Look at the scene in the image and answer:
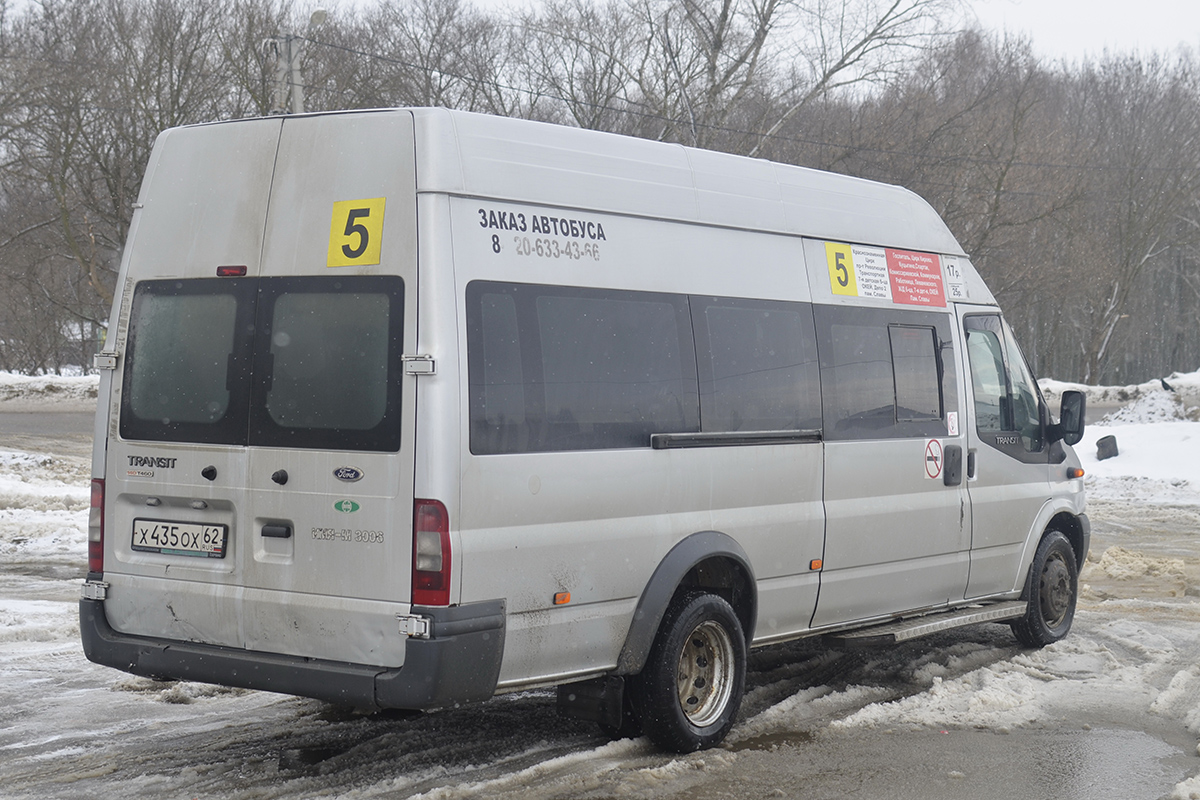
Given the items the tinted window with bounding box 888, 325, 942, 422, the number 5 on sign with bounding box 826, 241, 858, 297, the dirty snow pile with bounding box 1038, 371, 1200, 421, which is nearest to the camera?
the number 5 on sign with bounding box 826, 241, 858, 297

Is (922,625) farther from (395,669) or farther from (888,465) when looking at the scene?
(395,669)

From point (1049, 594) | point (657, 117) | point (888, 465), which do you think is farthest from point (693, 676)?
point (657, 117)

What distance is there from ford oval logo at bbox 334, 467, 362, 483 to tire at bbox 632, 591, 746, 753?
1570 millimetres

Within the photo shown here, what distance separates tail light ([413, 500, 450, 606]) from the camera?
445cm

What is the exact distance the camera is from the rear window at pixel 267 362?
4605 millimetres

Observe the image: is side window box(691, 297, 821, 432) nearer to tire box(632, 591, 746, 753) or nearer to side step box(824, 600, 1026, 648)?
tire box(632, 591, 746, 753)

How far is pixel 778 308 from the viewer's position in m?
6.13

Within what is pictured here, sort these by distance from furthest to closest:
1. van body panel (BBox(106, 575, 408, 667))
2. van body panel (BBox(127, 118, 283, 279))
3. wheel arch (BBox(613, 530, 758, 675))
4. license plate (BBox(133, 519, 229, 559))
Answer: wheel arch (BBox(613, 530, 758, 675))
van body panel (BBox(127, 118, 283, 279))
license plate (BBox(133, 519, 229, 559))
van body panel (BBox(106, 575, 408, 667))

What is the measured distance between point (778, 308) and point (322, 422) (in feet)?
8.15

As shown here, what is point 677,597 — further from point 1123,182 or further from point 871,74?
point 1123,182

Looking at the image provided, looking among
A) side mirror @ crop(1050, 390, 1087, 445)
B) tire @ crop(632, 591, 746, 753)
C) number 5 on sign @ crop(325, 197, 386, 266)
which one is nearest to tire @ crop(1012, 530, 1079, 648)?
side mirror @ crop(1050, 390, 1087, 445)

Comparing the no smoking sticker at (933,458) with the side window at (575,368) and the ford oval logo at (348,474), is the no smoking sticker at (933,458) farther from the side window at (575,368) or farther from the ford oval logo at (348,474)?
the ford oval logo at (348,474)

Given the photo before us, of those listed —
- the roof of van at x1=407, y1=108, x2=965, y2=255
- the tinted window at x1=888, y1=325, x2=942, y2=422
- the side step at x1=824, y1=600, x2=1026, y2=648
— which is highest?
the roof of van at x1=407, y1=108, x2=965, y2=255

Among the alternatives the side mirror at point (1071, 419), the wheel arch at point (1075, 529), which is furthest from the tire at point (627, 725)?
the wheel arch at point (1075, 529)
